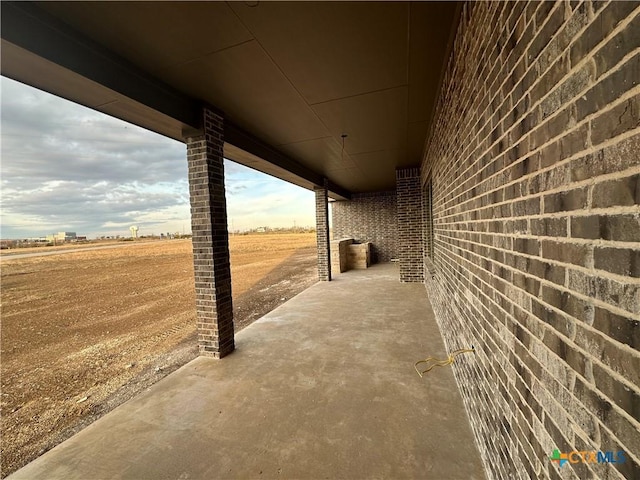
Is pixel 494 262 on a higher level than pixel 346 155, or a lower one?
lower

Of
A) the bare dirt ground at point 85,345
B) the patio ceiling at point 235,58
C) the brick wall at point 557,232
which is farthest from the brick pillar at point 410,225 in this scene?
the brick wall at point 557,232

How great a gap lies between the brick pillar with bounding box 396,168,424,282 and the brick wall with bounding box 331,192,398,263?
369 centimetres

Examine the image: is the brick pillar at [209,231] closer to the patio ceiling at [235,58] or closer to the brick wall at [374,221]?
the patio ceiling at [235,58]

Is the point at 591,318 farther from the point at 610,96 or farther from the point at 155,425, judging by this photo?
the point at 155,425

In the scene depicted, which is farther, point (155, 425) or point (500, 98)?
point (155, 425)

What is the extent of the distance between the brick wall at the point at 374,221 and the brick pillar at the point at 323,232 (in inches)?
150

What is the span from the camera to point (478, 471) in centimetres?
165

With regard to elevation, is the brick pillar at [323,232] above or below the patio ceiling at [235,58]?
below

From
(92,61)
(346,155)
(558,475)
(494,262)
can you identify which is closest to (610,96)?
(494,262)

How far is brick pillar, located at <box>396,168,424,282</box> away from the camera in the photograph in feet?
22.6

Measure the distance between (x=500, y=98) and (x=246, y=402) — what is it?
2.79m

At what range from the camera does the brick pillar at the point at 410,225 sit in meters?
6.90

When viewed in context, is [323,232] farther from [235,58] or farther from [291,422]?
[291,422]

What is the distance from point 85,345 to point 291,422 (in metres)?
4.36
